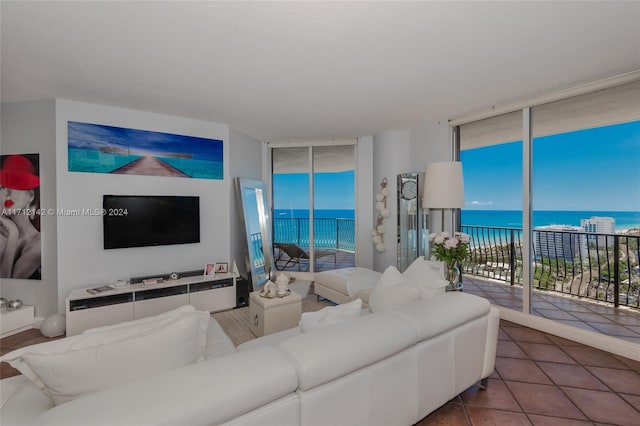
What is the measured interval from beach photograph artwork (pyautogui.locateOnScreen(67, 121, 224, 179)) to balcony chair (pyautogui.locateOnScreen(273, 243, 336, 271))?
170 centimetres

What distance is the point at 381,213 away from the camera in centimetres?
445

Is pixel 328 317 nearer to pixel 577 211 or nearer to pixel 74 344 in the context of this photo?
pixel 74 344

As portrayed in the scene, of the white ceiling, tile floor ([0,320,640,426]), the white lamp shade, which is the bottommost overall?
tile floor ([0,320,640,426])

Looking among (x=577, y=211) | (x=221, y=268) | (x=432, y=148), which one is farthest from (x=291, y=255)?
(x=577, y=211)

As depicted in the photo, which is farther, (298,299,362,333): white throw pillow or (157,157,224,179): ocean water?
(157,157,224,179): ocean water

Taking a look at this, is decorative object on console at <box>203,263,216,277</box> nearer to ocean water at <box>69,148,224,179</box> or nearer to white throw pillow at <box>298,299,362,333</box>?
ocean water at <box>69,148,224,179</box>

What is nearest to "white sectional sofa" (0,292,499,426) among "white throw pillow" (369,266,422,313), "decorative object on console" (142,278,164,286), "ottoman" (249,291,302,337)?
"white throw pillow" (369,266,422,313)

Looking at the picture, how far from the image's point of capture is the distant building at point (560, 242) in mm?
3604

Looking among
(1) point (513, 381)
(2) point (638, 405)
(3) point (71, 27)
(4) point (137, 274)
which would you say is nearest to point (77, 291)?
(4) point (137, 274)

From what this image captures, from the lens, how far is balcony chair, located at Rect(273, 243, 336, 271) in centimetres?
495

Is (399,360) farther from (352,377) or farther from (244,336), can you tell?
(244,336)

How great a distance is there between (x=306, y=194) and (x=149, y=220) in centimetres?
250

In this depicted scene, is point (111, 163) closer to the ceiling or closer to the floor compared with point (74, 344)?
closer to the ceiling

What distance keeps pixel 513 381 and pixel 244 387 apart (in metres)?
2.12
